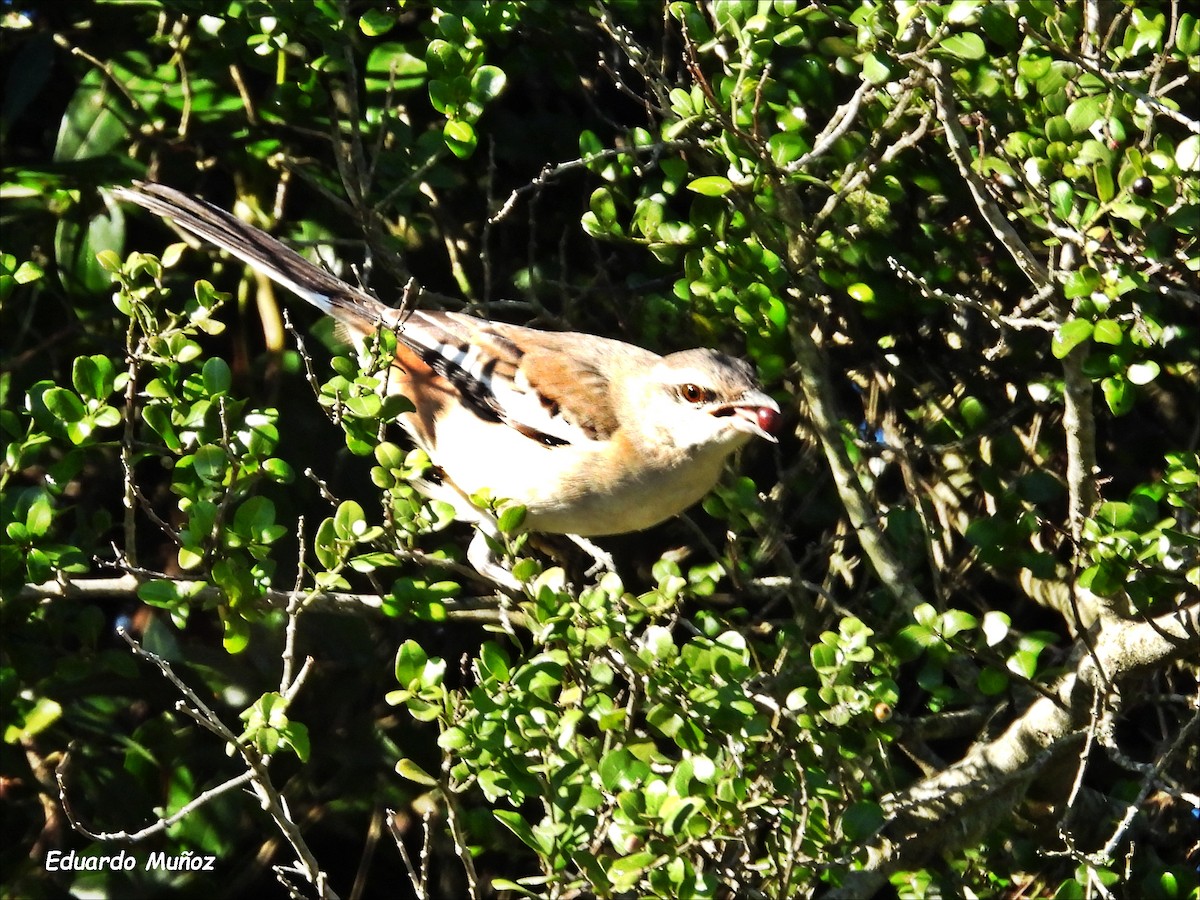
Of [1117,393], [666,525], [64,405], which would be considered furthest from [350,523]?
[666,525]

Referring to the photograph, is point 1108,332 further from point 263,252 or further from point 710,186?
point 263,252

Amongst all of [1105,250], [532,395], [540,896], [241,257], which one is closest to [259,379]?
[241,257]

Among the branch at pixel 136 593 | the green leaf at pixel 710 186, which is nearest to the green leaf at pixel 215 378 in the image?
the branch at pixel 136 593

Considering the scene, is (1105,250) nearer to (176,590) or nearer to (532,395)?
(532,395)

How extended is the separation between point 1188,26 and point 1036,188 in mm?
574

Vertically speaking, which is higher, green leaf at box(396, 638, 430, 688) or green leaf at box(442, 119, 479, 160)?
green leaf at box(442, 119, 479, 160)

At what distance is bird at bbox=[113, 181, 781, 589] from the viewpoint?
13.4 feet

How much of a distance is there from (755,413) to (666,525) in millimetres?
991

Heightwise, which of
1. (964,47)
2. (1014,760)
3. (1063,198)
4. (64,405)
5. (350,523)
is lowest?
(1014,760)

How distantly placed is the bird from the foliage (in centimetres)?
15

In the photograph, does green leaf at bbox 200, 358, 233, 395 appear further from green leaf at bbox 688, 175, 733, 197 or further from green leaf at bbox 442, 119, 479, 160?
green leaf at bbox 688, 175, 733, 197

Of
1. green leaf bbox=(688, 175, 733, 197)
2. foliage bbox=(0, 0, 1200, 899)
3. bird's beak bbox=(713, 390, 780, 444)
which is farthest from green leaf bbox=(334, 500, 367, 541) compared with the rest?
bird's beak bbox=(713, 390, 780, 444)

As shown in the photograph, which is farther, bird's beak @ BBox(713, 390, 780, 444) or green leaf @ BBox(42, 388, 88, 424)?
bird's beak @ BBox(713, 390, 780, 444)

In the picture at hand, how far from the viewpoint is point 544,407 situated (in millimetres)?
4375
